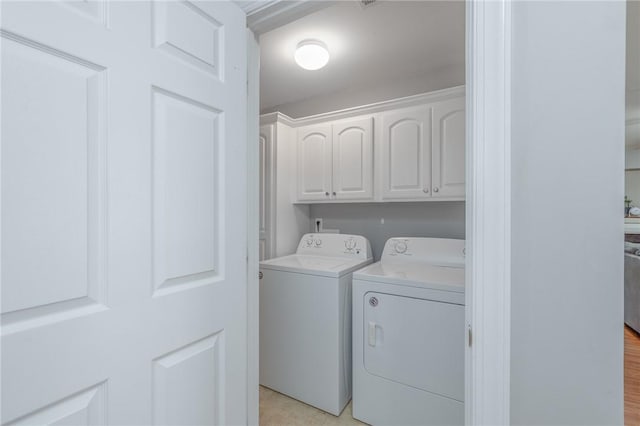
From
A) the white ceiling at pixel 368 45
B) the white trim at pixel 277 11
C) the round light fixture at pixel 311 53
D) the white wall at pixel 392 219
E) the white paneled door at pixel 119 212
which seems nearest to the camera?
the white paneled door at pixel 119 212

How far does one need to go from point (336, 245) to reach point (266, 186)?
80 cm

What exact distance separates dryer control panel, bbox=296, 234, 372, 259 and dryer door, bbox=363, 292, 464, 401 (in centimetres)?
61

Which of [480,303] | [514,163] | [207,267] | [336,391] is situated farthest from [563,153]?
[336,391]

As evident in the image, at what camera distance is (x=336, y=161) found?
2.42 m

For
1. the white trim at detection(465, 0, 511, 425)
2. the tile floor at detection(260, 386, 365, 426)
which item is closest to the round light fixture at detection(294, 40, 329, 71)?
the white trim at detection(465, 0, 511, 425)

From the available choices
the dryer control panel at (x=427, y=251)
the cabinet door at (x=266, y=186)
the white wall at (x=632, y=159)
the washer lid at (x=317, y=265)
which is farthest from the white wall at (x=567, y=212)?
the cabinet door at (x=266, y=186)

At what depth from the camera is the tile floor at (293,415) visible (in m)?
1.75

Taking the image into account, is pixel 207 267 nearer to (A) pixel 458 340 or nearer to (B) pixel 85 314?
(B) pixel 85 314

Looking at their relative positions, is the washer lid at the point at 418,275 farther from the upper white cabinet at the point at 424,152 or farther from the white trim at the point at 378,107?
the white trim at the point at 378,107

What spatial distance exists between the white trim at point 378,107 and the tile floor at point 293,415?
7.08ft

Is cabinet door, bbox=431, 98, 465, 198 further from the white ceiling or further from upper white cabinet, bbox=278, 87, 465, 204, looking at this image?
the white ceiling

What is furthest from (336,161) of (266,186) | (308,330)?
(308,330)

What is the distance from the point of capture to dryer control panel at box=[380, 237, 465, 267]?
6.43 feet

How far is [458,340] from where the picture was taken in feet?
4.82
